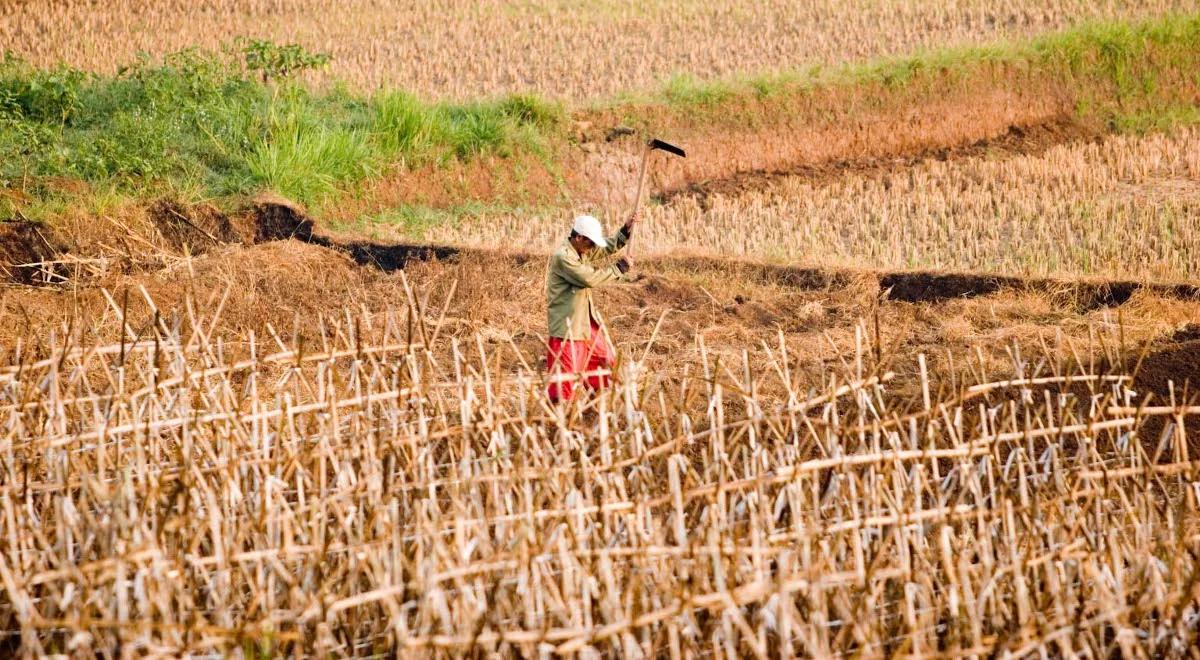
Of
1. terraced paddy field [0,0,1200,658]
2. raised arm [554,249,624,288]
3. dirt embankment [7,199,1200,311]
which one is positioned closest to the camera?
terraced paddy field [0,0,1200,658]

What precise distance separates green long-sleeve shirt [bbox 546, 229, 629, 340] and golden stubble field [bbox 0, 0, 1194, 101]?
8.63m

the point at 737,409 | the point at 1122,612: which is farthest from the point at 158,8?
the point at 1122,612

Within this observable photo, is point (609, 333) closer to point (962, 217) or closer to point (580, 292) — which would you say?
point (580, 292)

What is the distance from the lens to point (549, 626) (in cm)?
408

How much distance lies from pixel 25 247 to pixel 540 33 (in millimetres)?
9299

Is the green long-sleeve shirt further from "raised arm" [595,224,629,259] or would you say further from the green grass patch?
the green grass patch

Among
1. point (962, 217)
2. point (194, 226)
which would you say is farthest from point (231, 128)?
point (962, 217)

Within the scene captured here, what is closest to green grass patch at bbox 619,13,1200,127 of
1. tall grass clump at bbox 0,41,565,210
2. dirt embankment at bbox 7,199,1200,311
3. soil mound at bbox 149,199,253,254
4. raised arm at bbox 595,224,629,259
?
tall grass clump at bbox 0,41,565,210

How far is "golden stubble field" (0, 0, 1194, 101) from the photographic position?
1680cm

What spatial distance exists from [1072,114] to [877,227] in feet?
19.5

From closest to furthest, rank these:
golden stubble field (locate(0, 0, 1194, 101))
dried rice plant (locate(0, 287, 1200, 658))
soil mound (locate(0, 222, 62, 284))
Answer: dried rice plant (locate(0, 287, 1200, 658)) < soil mound (locate(0, 222, 62, 284)) < golden stubble field (locate(0, 0, 1194, 101))

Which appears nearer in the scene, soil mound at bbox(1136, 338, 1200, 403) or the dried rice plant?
the dried rice plant

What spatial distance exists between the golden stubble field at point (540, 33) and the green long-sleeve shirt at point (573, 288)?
863 cm

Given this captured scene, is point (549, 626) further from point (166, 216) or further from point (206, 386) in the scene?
point (166, 216)
